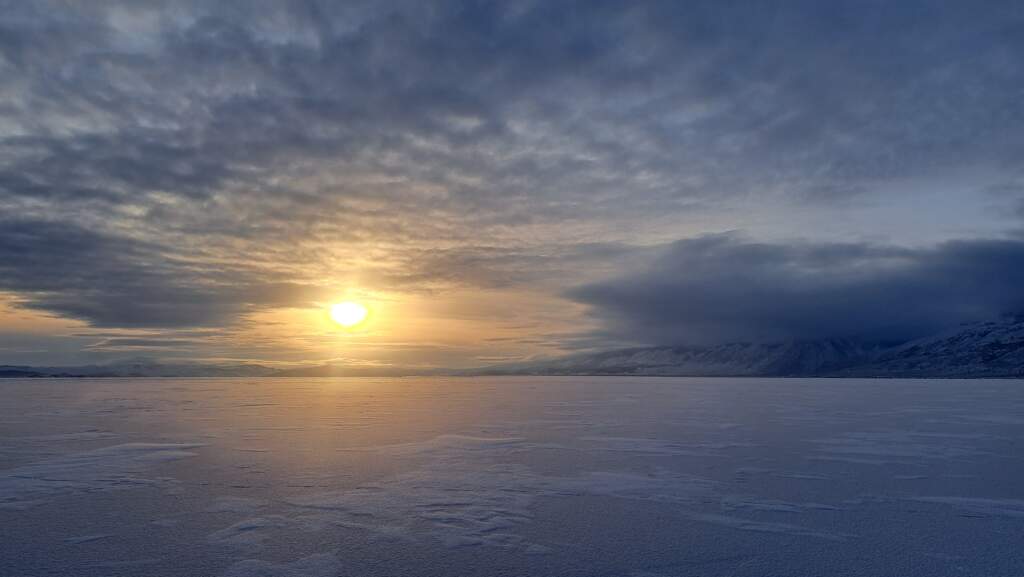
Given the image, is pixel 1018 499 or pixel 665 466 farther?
pixel 665 466

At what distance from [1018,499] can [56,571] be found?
10.6 m

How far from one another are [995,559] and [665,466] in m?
5.37

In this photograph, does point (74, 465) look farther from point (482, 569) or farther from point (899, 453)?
point (899, 453)

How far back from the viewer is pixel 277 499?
7996mm

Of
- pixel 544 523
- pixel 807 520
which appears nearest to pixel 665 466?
pixel 807 520

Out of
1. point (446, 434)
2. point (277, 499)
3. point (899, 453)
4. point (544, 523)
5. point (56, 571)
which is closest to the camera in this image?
point (56, 571)

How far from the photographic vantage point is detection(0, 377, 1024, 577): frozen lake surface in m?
5.60

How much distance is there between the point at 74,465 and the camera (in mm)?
10609

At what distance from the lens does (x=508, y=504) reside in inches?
307

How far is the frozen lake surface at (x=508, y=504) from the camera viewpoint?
5.60 m

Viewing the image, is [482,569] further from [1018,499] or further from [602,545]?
[1018,499]

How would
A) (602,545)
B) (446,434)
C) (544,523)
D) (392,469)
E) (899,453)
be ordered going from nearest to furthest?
(602,545) < (544,523) < (392,469) < (899,453) < (446,434)

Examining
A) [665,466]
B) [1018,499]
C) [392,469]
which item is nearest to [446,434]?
[392,469]

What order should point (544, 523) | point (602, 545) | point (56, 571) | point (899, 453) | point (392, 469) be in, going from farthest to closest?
point (899, 453) < point (392, 469) < point (544, 523) < point (602, 545) < point (56, 571)
